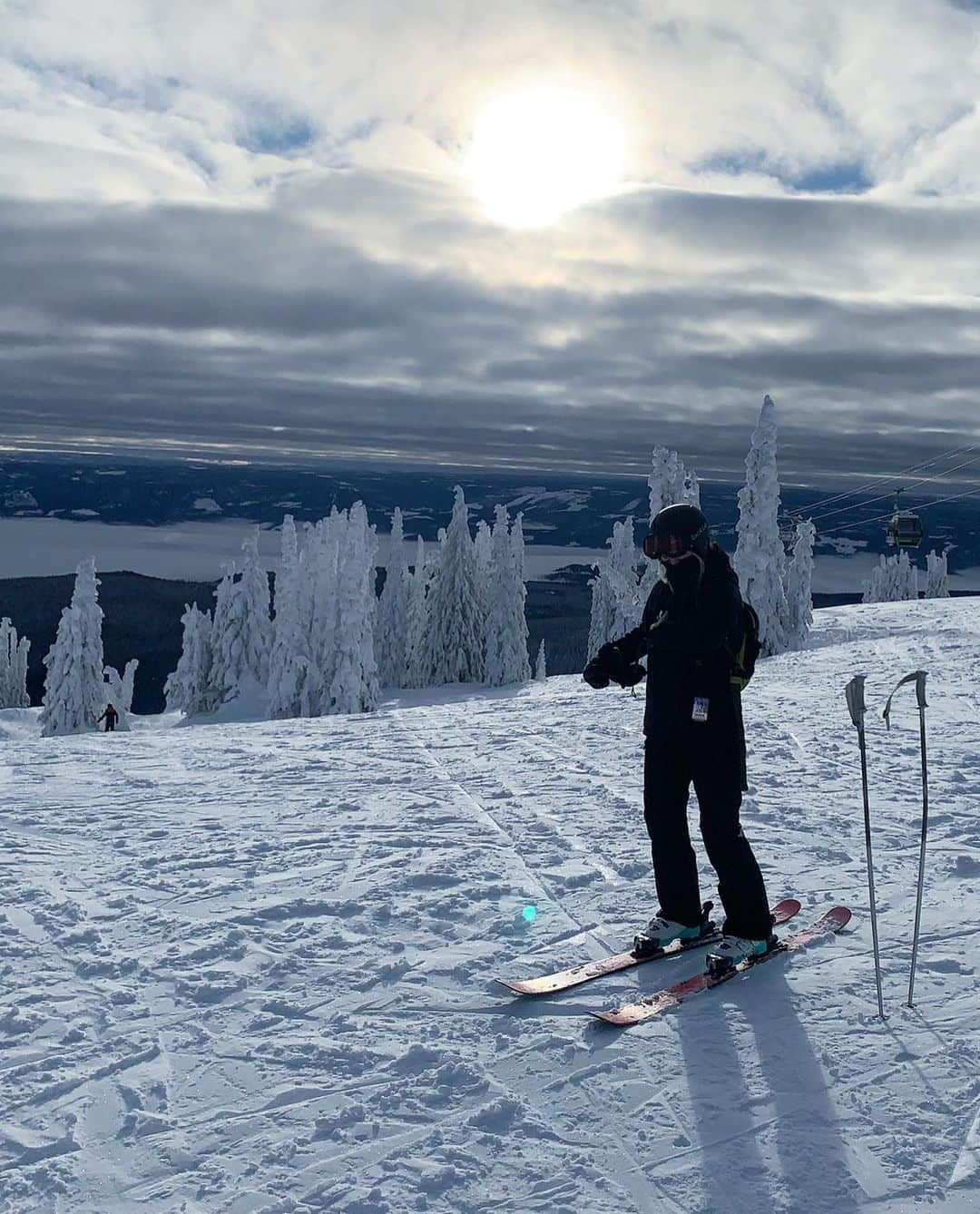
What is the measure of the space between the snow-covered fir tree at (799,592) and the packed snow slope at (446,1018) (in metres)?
28.5

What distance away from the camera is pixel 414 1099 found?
371 cm

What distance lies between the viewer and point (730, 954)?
4.71 metres

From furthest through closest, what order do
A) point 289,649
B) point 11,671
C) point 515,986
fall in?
point 11,671 < point 289,649 < point 515,986

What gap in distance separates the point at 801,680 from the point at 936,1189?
15177mm

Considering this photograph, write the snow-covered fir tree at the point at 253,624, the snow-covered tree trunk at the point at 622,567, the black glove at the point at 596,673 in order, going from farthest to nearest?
the snow-covered fir tree at the point at 253,624
the snow-covered tree trunk at the point at 622,567
the black glove at the point at 596,673

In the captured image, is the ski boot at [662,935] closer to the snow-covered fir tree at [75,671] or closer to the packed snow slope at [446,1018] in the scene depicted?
the packed snow slope at [446,1018]

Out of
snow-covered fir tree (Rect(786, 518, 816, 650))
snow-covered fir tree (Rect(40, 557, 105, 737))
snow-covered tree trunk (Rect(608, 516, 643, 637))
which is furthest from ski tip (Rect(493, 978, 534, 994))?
snow-covered fir tree (Rect(40, 557, 105, 737))

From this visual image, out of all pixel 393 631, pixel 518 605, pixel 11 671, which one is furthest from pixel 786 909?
pixel 11 671

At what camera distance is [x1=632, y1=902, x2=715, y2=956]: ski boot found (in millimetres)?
4953

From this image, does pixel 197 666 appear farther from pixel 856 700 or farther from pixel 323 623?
pixel 856 700

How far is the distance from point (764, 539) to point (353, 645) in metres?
17.9

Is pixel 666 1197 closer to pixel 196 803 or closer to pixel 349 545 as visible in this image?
pixel 196 803

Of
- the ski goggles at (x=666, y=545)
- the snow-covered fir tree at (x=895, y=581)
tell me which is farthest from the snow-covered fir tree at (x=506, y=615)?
the snow-covered fir tree at (x=895, y=581)

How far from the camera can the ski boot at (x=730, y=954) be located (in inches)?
185
